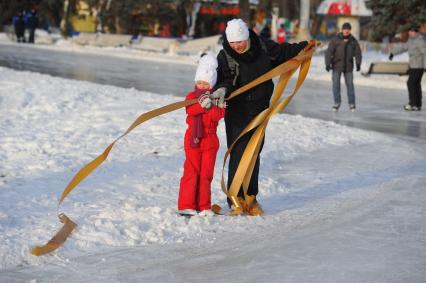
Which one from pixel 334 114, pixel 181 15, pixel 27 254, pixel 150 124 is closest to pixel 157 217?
pixel 27 254

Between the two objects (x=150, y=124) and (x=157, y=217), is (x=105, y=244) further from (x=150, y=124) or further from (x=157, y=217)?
(x=150, y=124)

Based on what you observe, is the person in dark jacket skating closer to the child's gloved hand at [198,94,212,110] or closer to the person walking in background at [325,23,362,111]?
the child's gloved hand at [198,94,212,110]

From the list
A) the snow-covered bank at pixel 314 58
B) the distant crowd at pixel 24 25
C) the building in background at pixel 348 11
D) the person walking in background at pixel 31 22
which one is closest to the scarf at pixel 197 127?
the snow-covered bank at pixel 314 58

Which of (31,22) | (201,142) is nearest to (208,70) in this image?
(201,142)

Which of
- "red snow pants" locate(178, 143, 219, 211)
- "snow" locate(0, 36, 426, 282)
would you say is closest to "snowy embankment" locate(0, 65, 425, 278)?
"snow" locate(0, 36, 426, 282)

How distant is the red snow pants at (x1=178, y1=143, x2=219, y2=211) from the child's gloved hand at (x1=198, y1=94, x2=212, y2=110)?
1.42 feet

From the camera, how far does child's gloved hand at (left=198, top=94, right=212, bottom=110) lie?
6.74 meters

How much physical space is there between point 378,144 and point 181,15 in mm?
45185

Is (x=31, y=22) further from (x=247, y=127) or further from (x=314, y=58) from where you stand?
(x=247, y=127)

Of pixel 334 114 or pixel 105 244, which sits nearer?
pixel 105 244

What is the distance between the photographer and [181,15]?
56.3 meters

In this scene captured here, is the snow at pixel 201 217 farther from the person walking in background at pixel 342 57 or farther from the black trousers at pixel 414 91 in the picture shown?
the black trousers at pixel 414 91

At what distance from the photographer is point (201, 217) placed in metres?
7.00

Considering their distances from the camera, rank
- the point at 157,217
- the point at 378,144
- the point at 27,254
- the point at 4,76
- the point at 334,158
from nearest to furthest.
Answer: the point at 27,254 < the point at 157,217 < the point at 334,158 < the point at 378,144 < the point at 4,76
